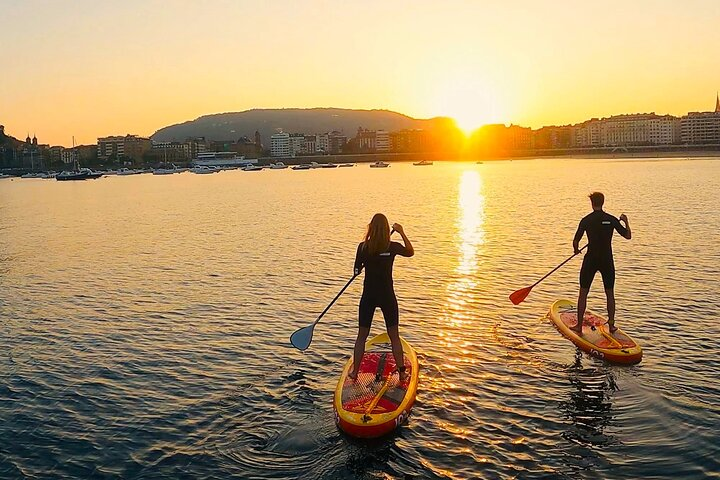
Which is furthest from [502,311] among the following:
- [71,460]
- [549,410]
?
[71,460]

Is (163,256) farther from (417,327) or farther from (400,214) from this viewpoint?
(400,214)

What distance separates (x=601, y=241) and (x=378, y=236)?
5509mm

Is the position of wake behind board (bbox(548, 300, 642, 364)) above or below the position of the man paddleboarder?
below

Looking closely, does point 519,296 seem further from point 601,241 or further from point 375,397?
point 375,397

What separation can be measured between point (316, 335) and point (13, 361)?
671cm

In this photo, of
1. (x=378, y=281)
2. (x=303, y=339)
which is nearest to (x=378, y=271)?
(x=378, y=281)

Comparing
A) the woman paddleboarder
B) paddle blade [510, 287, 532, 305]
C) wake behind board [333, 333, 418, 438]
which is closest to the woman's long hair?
the woman paddleboarder

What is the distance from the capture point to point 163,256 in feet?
99.7

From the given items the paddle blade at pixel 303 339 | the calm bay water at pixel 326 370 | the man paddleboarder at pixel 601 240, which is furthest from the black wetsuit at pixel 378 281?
the man paddleboarder at pixel 601 240

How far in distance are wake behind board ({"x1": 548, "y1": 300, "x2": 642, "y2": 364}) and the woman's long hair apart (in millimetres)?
5491

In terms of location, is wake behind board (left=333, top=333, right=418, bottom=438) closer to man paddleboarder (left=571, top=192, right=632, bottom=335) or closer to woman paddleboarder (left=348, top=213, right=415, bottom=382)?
woman paddleboarder (left=348, top=213, right=415, bottom=382)

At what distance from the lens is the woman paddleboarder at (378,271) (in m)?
10.3

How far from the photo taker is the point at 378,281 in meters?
10.6

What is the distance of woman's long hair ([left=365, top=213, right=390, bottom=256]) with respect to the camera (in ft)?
33.6
